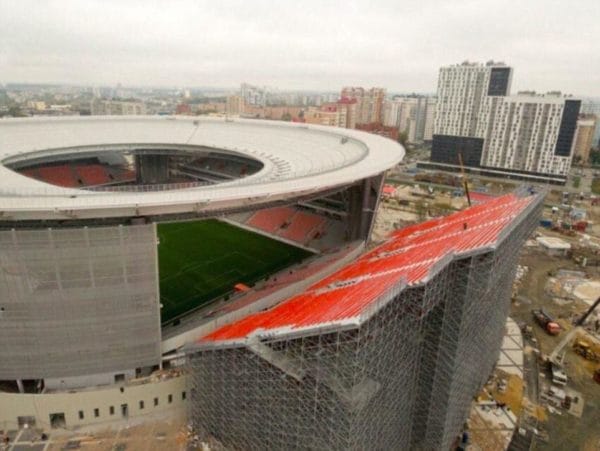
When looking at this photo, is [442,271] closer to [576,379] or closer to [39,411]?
[576,379]

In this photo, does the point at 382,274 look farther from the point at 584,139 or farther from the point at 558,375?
the point at 584,139

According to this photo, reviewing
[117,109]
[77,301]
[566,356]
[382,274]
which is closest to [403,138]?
[566,356]

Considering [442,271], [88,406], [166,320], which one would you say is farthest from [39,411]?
[442,271]

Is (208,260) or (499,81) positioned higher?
(499,81)

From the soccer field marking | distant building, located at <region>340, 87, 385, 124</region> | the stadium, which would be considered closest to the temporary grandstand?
the stadium

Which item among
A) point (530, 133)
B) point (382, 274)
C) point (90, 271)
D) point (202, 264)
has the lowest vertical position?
point (202, 264)

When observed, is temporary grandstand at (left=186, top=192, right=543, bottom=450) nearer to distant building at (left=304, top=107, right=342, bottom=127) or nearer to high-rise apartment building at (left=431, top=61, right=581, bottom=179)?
high-rise apartment building at (left=431, top=61, right=581, bottom=179)
